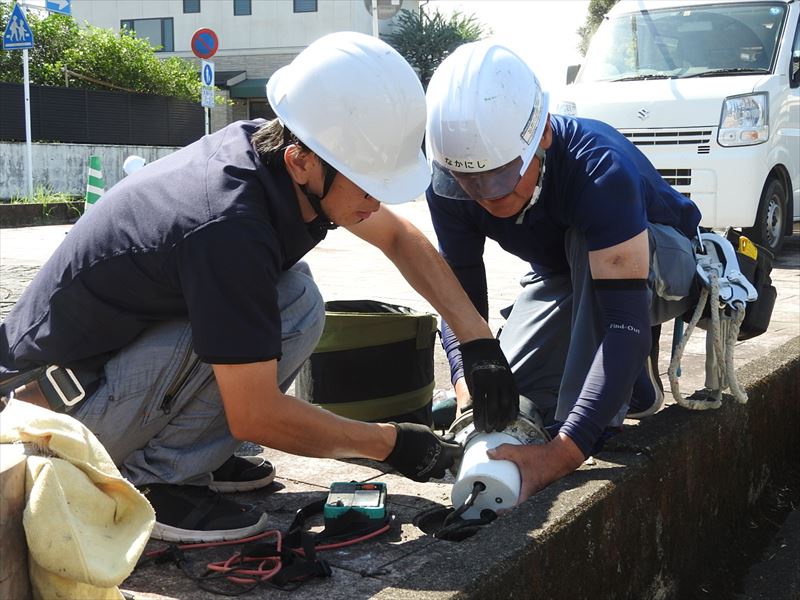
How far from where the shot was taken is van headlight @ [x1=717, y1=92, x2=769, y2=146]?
8.09m

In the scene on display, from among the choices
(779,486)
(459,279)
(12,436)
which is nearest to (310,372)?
(459,279)

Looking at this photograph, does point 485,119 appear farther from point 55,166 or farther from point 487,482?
point 55,166

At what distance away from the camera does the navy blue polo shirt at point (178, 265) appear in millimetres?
2250

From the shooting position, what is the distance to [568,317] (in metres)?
3.45

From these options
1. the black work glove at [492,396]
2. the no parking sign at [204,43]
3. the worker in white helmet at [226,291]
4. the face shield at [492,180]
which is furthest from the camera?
the no parking sign at [204,43]

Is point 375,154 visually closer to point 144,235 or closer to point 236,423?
point 144,235

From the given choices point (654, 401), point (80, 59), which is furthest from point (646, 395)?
point (80, 59)

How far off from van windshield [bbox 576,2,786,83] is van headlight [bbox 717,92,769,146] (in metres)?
0.41

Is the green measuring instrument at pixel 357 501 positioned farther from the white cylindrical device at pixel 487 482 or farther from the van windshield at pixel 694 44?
the van windshield at pixel 694 44

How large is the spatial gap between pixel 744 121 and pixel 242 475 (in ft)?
21.2

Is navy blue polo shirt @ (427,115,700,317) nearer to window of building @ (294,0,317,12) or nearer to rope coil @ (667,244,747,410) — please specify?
rope coil @ (667,244,747,410)

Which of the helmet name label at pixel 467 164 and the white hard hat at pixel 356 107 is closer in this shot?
the white hard hat at pixel 356 107

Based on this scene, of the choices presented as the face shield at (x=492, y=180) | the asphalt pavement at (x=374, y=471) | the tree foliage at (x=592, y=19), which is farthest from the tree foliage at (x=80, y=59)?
the tree foliage at (x=592, y=19)

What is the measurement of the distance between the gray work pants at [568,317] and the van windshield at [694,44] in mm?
5603
